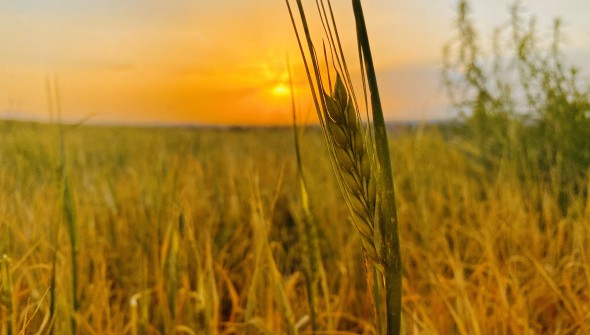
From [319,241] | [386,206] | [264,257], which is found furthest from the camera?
[319,241]

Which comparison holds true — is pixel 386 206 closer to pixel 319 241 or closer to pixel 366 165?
pixel 366 165

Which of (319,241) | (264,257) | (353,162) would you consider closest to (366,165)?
(353,162)

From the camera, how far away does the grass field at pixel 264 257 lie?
905 mm

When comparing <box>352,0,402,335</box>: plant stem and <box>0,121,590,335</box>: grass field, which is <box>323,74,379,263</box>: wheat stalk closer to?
<box>352,0,402,335</box>: plant stem

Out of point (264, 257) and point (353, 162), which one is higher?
point (353, 162)

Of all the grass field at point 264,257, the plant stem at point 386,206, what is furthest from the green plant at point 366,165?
the grass field at point 264,257

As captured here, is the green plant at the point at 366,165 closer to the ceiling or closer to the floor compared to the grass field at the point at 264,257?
closer to the ceiling

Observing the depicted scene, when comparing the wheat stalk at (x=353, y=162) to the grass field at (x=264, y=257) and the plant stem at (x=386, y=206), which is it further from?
the grass field at (x=264, y=257)

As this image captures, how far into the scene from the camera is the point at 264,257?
1181 millimetres

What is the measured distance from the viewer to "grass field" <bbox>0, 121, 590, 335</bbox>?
905mm

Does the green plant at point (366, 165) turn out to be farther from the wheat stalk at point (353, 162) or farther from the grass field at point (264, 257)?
the grass field at point (264, 257)

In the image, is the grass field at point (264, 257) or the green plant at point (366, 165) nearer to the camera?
the green plant at point (366, 165)

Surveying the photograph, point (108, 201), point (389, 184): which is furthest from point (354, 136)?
point (108, 201)

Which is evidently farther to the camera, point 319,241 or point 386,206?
point 319,241
